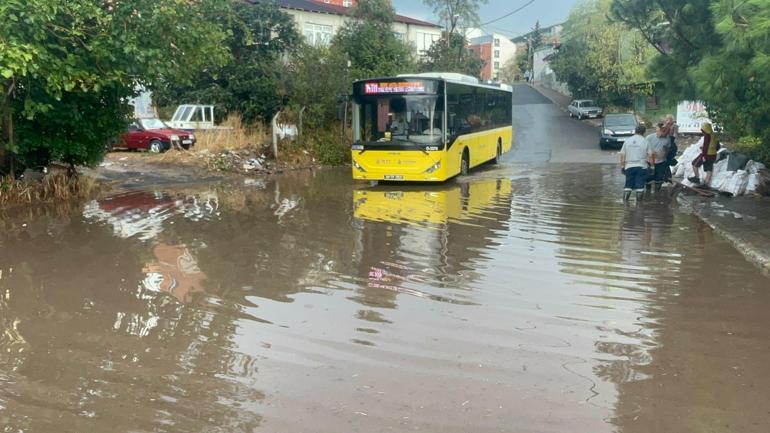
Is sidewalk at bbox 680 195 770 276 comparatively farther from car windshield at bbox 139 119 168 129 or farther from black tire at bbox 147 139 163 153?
car windshield at bbox 139 119 168 129

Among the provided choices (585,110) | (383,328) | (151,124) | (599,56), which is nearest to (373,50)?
(151,124)

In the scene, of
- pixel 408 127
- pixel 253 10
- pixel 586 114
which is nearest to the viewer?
pixel 408 127

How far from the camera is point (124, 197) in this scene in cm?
1683

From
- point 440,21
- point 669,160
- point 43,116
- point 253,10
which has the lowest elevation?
point 669,160

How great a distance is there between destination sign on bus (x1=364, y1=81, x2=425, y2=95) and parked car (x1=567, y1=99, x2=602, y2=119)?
36.2 meters

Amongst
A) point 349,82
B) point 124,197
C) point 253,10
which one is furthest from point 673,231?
point 253,10

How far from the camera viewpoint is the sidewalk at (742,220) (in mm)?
9055

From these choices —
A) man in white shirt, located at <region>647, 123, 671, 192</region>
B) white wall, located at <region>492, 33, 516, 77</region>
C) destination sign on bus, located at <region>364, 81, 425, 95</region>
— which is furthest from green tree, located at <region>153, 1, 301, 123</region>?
white wall, located at <region>492, 33, 516, 77</region>

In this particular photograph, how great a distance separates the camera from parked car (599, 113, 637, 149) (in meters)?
30.2

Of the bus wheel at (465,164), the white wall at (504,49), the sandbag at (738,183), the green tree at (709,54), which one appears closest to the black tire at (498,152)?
the bus wheel at (465,164)

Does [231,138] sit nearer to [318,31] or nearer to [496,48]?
[318,31]

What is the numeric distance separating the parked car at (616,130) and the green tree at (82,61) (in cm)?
2023

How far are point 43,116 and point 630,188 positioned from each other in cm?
1267

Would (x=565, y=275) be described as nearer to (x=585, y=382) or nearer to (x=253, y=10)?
(x=585, y=382)
